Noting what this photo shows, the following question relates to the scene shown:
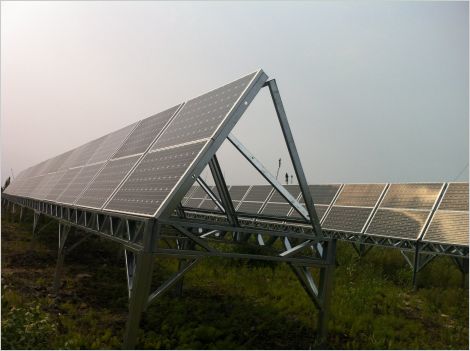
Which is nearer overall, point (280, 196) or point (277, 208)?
point (277, 208)

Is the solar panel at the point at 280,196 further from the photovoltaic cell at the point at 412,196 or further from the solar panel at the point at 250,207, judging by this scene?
the photovoltaic cell at the point at 412,196

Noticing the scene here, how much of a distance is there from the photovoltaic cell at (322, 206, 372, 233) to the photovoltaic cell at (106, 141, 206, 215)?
11079 mm

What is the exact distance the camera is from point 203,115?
823 cm

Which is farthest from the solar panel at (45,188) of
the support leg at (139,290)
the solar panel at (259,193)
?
the support leg at (139,290)

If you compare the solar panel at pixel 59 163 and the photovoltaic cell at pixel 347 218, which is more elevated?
the solar panel at pixel 59 163

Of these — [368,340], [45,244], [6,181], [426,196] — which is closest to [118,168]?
[368,340]

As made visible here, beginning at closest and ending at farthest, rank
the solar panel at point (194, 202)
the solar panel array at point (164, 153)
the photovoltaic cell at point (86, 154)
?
the solar panel array at point (164, 153) < the photovoltaic cell at point (86, 154) < the solar panel at point (194, 202)

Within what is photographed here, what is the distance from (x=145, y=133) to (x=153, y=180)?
448 cm

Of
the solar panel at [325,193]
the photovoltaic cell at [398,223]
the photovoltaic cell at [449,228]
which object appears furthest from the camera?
the solar panel at [325,193]

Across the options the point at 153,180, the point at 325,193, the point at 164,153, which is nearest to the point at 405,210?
the point at 325,193

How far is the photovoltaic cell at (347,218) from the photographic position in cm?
1716

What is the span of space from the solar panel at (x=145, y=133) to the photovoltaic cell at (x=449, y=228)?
32.7 ft

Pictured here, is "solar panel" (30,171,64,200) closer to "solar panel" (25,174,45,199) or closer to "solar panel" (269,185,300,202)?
"solar panel" (25,174,45,199)

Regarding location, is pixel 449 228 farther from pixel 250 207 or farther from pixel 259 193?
pixel 259 193
